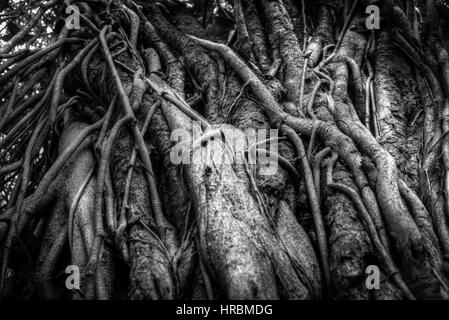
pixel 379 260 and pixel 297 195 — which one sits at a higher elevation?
pixel 297 195

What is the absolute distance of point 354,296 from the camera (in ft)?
4.01

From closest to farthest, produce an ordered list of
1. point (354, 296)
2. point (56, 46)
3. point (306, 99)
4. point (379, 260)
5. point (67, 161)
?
point (354, 296) < point (379, 260) < point (67, 161) < point (306, 99) < point (56, 46)

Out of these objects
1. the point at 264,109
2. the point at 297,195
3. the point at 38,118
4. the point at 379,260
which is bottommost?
the point at 379,260

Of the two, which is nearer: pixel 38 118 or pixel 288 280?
pixel 288 280

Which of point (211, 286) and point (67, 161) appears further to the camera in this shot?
point (67, 161)

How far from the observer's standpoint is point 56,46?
2.38 m

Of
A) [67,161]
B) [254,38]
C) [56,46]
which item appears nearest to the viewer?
[67,161]

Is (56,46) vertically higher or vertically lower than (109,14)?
lower

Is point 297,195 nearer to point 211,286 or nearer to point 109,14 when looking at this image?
point 211,286

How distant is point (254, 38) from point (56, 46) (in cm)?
133

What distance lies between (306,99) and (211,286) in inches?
49.0
